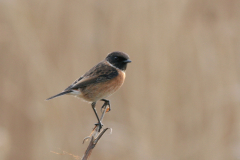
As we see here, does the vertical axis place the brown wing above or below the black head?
below

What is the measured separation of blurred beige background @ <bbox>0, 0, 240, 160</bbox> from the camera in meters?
3.21

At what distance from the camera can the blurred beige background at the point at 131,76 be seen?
10.5 feet

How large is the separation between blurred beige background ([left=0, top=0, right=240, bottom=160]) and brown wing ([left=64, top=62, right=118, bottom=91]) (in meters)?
0.73

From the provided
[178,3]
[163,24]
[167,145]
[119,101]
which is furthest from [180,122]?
[178,3]

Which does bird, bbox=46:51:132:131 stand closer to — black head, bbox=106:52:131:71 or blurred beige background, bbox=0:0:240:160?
black head, bbox=106:52:131:71

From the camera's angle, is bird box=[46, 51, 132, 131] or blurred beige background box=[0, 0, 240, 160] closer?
bird box=[46, 51, 132, 131]

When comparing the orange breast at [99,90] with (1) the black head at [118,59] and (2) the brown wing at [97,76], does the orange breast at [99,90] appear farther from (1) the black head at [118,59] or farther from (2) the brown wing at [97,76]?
(1) the black head at [118,59]

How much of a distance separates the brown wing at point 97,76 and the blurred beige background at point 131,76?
73 cm

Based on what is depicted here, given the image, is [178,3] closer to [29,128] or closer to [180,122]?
[180,122]

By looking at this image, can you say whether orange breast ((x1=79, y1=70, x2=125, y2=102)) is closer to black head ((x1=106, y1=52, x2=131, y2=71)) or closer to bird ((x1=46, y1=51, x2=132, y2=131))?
bird ((x1=46, y1=51, x2=132, y2=131))

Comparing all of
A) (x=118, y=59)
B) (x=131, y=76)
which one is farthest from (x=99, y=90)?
(x=131, y=76)

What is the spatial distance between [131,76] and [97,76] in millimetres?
1005

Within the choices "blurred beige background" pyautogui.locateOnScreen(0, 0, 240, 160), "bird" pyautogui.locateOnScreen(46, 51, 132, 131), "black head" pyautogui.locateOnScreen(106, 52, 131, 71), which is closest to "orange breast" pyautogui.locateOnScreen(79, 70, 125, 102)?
"bird" pyautogui.locateOnScreen(46, 51, 132, 131)

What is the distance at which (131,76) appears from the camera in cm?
351
